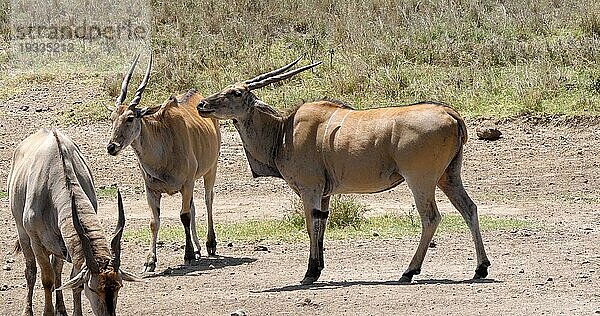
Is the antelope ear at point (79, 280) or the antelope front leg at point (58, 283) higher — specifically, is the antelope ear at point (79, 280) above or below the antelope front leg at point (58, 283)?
above

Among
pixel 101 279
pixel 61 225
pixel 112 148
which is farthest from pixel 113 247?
pixel 112 148

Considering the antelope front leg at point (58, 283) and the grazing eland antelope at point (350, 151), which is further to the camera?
the grazing eland antelope at point (350, 151)

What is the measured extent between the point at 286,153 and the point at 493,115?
811 cm

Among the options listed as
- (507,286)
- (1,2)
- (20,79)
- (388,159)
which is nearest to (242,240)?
(388,159)

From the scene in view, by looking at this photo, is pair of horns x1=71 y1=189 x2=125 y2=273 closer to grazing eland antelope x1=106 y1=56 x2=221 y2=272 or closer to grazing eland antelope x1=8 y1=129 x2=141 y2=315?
grazing eland antelope x1=8 y1=129 x2=141 y2=315

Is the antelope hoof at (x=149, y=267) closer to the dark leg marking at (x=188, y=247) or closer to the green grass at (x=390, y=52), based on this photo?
the dark leg marking at (x=188, y=247)

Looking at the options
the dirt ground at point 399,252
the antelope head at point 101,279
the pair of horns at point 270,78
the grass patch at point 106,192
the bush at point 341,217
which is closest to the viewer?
the antelope head at point 101,279

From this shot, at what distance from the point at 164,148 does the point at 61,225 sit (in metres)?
4.31

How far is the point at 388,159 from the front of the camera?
1086 cm

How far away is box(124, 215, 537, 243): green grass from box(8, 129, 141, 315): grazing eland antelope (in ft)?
12.6

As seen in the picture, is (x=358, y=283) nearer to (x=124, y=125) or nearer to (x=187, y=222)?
(x=187, y=222)

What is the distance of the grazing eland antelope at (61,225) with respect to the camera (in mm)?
7680

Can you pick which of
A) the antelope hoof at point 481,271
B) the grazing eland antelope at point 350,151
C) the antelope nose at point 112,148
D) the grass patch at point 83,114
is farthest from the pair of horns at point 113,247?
the grass patch at point 83,114

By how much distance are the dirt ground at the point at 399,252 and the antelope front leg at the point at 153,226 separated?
0.48 feet
